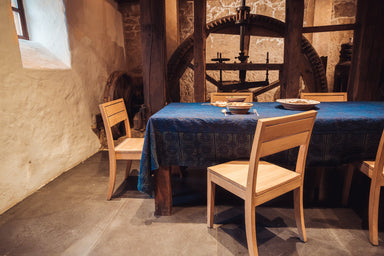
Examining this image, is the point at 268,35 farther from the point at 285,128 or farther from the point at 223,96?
the point at 285,128

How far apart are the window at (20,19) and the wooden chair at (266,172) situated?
8.80 feet

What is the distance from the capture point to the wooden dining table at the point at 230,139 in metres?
1.64

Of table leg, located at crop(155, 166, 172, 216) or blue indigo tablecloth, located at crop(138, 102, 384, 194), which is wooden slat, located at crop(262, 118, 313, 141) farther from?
table leg, located at crop(155, 166, 172, 216)

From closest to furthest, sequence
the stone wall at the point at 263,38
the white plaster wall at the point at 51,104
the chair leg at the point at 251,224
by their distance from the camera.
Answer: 1. the chair leg at the point at 251,224
2. the white plaster wall at the point at 51,104
3. the stone wall at the point at 263,38

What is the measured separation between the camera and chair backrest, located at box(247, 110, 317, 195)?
115 cm

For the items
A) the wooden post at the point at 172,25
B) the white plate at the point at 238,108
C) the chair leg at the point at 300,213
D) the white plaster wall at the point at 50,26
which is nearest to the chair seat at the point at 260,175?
the chair leg at the point at 300,213

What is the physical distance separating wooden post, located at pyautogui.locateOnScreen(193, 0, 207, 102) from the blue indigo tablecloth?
1.33m

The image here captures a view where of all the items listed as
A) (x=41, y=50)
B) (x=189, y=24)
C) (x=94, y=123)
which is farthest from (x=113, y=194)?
(x=189, y=24)

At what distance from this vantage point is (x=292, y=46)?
2865 mm

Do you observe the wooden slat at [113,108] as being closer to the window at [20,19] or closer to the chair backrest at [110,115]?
the chair backrest at [110,115]

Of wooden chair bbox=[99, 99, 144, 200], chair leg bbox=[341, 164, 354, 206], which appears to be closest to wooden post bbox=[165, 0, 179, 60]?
wooden chair bbox=[99, 99, 144, 200]

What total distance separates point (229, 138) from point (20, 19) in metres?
2.72

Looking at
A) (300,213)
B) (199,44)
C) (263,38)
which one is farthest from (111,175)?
(263,38)

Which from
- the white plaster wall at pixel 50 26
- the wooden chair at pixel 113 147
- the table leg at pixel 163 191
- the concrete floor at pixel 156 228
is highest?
the white plaster wall at pixel 50 26
